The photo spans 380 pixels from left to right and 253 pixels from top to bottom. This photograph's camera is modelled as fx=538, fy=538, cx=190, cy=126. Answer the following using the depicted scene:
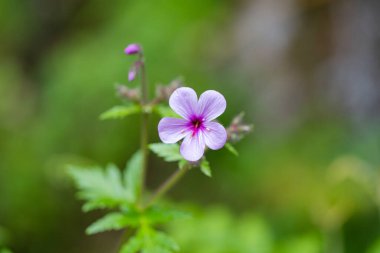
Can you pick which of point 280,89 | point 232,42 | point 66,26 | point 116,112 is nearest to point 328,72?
point 280,89

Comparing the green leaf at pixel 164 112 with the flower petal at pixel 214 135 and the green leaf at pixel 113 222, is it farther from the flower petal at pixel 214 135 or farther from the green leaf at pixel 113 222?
the green leaf at pixel 113 222

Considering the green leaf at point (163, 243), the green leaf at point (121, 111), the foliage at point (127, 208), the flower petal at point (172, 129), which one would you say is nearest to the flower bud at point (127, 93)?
the green leaf at point (121, 111)

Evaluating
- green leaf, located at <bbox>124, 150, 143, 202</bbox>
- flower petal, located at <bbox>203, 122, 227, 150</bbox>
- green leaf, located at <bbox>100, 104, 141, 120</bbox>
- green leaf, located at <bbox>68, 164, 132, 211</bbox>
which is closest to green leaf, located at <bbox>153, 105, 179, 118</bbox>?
green leaf, located at <bbox>100, 104, 141, 120</bbox>

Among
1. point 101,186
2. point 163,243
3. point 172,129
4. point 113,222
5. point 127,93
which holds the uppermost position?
point 127,93

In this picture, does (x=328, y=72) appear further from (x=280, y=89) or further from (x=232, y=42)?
(x=232, y=42)

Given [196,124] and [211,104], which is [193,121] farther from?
[211,104]

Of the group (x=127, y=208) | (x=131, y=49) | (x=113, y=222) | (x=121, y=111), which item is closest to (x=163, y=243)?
(x=113, y=222)

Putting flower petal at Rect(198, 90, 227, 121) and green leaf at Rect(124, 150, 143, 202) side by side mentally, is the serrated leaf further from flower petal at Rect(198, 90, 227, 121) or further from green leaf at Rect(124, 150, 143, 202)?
flower petal at Rect(198, 90, 227, 121)
